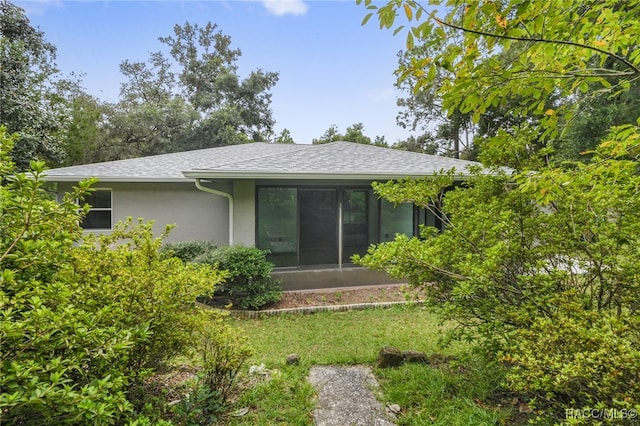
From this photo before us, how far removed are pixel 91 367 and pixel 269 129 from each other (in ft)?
94.0

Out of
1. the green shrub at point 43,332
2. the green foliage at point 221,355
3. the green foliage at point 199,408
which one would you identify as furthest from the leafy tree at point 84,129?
the green shrub at point 43,332

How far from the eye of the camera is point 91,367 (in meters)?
2.16

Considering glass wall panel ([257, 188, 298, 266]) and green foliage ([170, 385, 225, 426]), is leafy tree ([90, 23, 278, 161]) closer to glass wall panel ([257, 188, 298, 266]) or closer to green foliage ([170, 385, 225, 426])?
glass wall panel ([257, 188, 298, 266])

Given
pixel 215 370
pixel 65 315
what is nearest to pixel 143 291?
pixel 65 315

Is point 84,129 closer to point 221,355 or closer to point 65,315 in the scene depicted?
point 221,355

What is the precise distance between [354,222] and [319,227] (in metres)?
1.05

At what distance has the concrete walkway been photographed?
3207 mm

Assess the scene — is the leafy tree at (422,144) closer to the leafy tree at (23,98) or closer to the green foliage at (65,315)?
the leafy tree at (23,98)

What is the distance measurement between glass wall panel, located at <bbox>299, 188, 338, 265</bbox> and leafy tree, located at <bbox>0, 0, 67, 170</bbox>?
29.8 ft

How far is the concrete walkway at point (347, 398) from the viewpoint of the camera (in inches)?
126

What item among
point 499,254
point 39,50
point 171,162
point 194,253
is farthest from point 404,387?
point 39,50

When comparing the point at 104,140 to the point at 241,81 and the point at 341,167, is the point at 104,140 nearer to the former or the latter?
the point at 241,81

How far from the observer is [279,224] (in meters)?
8.44

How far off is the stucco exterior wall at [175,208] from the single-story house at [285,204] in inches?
1.1
